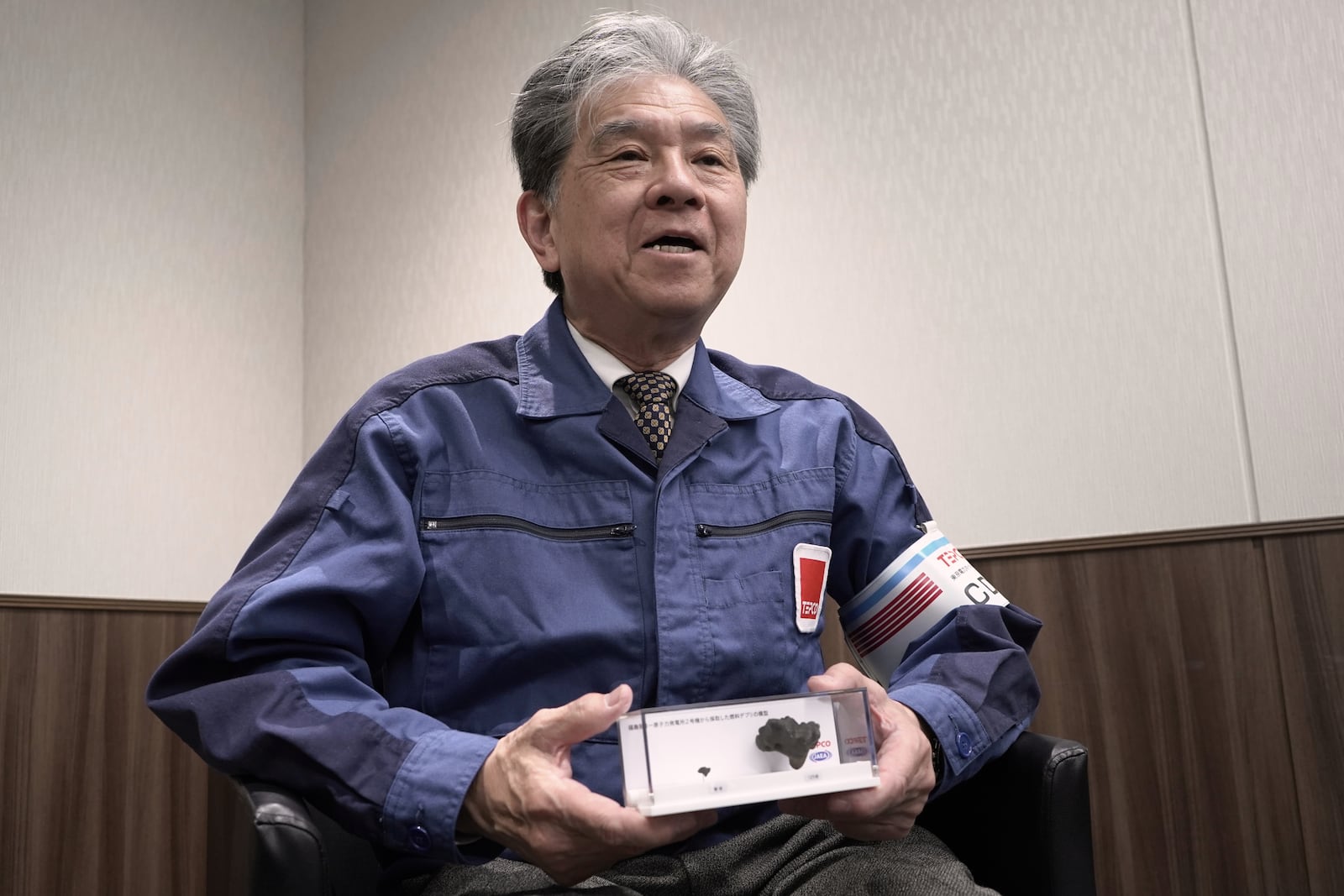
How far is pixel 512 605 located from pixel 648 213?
53 cm

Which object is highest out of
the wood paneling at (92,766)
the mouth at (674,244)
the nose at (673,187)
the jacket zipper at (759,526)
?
the nose at (673,187)

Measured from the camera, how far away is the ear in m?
1.58

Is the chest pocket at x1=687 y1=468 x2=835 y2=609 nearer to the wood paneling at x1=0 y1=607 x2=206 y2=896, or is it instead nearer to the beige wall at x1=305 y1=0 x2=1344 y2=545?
the beige wall at x1=305 y1=0 x2=1344 y2=545

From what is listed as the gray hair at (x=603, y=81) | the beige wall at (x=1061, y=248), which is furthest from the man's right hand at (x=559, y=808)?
the beige wall at (x=1061, y=248)

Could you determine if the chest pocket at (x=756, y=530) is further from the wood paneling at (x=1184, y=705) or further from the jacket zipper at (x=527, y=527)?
the wood paneling at (x=1184, y=705)

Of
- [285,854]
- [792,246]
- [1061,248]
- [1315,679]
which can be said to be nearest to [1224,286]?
[1061,248]

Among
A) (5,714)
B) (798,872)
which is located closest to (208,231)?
(5,714)

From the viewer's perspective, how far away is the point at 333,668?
1116mm

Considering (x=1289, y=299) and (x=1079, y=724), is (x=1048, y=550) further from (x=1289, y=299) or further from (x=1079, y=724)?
(x=1289, y=299)

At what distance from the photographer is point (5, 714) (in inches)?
93.3

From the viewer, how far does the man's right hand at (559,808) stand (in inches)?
36.0

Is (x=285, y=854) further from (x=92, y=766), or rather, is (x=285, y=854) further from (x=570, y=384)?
(x=92, y=766)

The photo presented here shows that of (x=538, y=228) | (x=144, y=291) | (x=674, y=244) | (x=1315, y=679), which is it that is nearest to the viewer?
Result: (x=674, y=244)

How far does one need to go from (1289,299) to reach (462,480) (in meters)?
1.47
